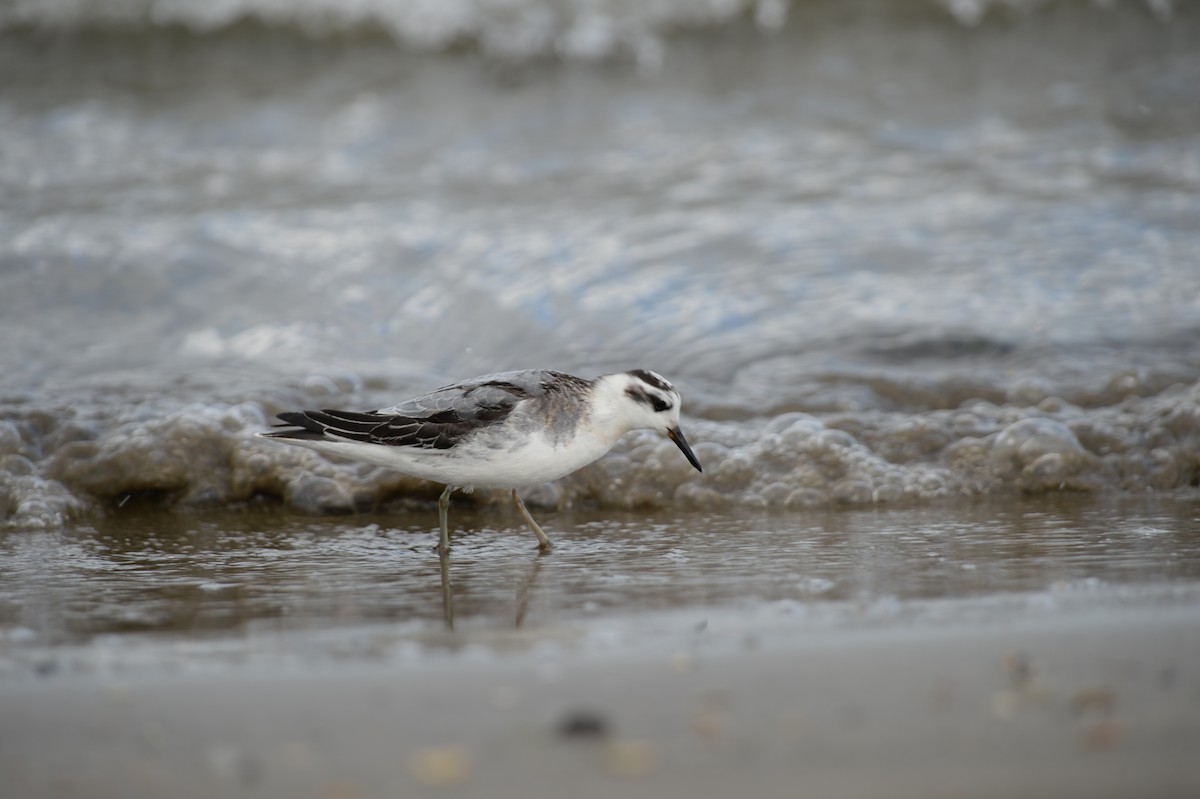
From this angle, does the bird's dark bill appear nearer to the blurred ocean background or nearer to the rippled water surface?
the rippled water surface

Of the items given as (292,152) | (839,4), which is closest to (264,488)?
(292,152)

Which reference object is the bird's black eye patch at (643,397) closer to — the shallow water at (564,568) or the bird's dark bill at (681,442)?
the bird's dark bill at (681,442)

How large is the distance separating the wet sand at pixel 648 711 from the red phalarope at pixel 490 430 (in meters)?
1.43

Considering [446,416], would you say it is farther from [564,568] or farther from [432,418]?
[564,568]

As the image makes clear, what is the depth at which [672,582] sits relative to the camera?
4.73 metres

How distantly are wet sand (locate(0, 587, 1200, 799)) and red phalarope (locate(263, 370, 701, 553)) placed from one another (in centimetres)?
143

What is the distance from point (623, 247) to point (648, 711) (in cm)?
671

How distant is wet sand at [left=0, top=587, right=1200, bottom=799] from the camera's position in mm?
2748

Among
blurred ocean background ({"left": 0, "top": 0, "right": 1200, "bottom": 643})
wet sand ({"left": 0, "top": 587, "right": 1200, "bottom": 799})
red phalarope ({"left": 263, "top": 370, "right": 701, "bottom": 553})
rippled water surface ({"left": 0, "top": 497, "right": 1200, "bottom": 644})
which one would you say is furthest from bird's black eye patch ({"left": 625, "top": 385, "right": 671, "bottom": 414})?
wet sand ({"left": 0, "top": 587, "right": 1200, "bottom": 799})

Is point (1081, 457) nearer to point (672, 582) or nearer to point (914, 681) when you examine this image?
point (672, 582)

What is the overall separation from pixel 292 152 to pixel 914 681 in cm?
970

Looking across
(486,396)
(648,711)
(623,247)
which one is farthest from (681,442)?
(623,247)

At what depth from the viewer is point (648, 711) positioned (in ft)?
10.3

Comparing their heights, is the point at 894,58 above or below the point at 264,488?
above
